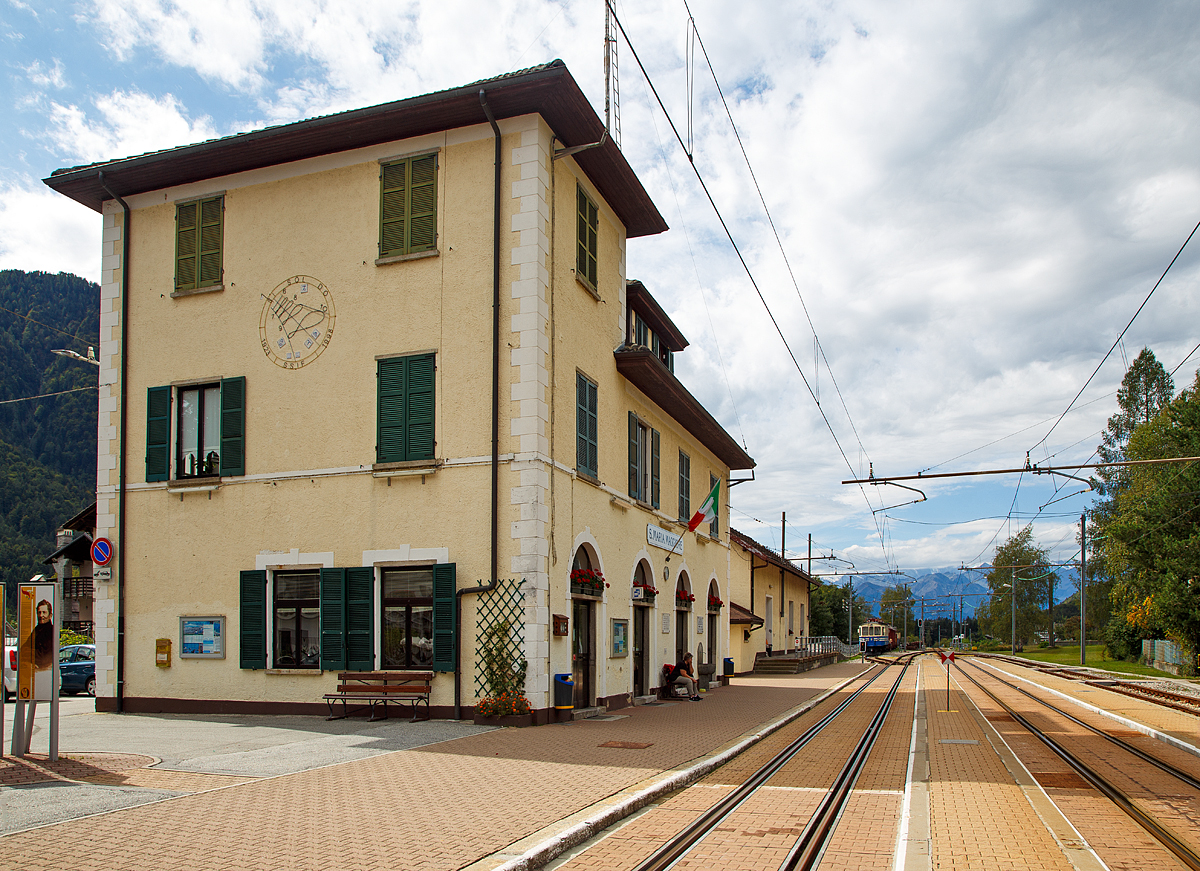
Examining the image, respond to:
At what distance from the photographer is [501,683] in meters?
14.4

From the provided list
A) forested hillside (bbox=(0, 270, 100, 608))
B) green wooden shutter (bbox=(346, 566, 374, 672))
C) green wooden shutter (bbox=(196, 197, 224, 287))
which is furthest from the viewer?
forested hillside (bbox=(0, 270, 100, 608))

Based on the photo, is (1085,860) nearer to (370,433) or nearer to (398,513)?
(398,513)

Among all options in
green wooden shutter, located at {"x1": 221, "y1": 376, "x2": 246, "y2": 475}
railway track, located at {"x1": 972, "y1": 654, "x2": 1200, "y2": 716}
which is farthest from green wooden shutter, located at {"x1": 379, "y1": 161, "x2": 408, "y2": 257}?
railway track, located at {"x1": 972, "y1": 654, "x2": 1200, "y2": 716}

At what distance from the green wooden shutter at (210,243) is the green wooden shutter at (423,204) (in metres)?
4.09

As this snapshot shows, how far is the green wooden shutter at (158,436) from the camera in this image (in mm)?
17547

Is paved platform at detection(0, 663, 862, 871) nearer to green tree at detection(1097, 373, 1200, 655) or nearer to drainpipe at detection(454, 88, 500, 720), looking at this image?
drainpipe at detection(454, 88, 500, 720)

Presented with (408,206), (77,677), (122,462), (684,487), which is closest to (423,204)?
(408,206)

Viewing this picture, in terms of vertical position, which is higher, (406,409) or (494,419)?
(406,409)

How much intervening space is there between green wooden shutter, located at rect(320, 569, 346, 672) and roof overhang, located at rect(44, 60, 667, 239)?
742 cm

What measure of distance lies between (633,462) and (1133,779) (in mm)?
12049

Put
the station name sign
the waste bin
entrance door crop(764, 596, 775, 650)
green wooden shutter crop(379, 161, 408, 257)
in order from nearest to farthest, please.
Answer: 1. the waste bin
2. green wooden shutter crop(379, 161, 408, 257)
3. the station name sign
4. entrance door crop(764, 596, 775, 650)

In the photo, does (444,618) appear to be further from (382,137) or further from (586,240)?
(382,137)

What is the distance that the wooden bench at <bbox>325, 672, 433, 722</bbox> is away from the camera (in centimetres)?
1475

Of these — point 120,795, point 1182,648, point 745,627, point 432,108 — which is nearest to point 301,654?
point 120,795
